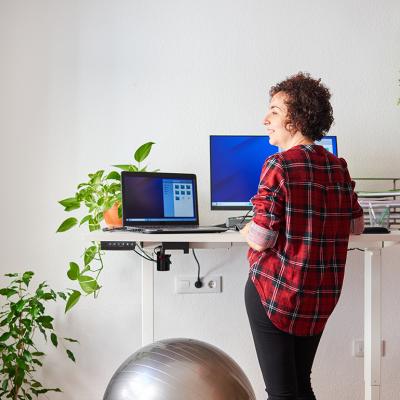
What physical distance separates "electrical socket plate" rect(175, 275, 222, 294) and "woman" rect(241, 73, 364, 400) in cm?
106

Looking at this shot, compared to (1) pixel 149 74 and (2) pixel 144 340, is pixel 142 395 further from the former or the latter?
(1) pixel 149 74

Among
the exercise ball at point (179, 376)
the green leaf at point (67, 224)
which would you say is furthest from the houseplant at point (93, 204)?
the exercise ball at point (179, 376)

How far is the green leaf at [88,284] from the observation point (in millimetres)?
2320

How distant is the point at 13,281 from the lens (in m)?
2.39

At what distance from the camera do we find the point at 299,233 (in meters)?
1.39

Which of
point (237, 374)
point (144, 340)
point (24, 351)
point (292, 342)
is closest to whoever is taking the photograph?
point (292, 342)

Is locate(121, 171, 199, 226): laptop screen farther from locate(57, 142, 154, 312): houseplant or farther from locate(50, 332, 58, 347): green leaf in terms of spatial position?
locate(50, 332, 58, 347): green leaf

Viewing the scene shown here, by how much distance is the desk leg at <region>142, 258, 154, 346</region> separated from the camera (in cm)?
205

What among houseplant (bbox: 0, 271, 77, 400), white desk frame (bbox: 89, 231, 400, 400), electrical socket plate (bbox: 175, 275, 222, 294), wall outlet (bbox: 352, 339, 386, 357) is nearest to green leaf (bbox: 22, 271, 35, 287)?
houseplant (bbox: 0, 271, 77, 400)

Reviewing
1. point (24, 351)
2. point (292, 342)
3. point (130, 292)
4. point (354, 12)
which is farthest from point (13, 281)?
point (354, 12)

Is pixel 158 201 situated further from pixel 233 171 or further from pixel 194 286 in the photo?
pixel 194 286

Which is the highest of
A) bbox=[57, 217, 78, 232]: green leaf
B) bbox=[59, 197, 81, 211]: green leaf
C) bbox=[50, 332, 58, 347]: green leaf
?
bbox=[59, 197, 81, 211]: green leaf

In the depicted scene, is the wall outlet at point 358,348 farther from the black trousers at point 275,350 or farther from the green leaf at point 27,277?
the green leaf at point 27,277

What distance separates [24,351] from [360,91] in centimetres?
196
